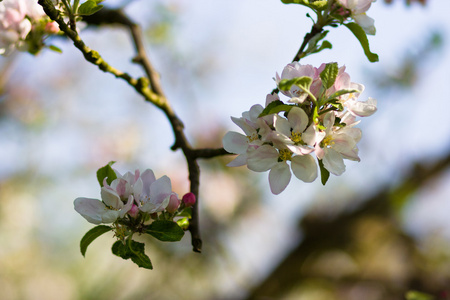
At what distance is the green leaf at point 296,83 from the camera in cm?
71

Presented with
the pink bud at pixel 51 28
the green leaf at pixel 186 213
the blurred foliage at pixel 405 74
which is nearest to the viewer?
the green leaf at pixel 186 213

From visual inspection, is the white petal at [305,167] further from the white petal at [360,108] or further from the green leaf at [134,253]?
the green leaf at [134,253]

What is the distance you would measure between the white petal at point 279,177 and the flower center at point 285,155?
0.04ft

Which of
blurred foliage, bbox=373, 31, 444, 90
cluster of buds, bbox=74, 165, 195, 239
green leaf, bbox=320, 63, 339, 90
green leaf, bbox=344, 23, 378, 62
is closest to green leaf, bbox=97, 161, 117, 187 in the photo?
cluster of buds, bbox=74, 165, 195, 239

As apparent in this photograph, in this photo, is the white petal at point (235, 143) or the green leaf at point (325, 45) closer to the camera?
the white petal at point (235, 143)

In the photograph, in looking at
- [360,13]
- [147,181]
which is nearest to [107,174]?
[147,181]

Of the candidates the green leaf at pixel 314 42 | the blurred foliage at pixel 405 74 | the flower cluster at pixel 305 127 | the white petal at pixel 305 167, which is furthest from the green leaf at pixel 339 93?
the blurred foliage at pixel 405 74

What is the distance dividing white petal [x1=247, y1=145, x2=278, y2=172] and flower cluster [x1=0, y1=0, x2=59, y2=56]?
59cm

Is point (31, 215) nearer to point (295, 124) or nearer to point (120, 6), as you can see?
point (120, 6)

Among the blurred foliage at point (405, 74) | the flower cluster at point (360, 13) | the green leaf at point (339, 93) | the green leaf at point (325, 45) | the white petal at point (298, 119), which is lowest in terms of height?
the blurred foliage at point (405, 74)

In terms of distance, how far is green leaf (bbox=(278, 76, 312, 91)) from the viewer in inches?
28.0

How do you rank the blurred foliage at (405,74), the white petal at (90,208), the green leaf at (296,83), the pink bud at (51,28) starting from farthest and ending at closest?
the blurred foliage at (405,74) → the pink bud at (51,28) → the white petal at (90,208) → the green leaf at (296,83)

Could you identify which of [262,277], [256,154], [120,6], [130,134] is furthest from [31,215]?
[256,154]

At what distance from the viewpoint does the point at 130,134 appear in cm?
453
